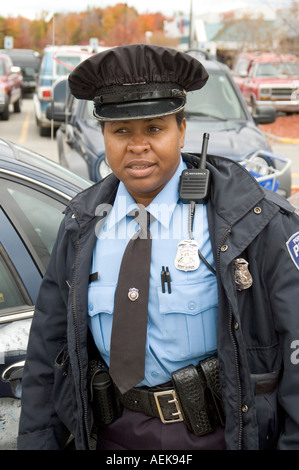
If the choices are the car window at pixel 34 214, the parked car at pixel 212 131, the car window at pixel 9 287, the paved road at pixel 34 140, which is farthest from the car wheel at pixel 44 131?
the car window at pixel 9 287

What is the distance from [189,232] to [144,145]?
0.91ft

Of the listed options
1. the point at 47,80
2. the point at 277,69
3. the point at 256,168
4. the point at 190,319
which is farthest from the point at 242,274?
the point at 277,69

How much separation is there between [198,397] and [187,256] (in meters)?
0.39

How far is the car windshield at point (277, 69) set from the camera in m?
19.6

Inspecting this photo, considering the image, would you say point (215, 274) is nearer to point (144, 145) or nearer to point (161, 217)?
point (161, 217)

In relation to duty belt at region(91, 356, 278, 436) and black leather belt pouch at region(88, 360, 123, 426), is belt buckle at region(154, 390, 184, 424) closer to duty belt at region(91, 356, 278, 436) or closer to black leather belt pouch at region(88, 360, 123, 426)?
duty belt at region(91, 356, 278, 436)

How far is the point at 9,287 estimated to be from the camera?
2.46 metres

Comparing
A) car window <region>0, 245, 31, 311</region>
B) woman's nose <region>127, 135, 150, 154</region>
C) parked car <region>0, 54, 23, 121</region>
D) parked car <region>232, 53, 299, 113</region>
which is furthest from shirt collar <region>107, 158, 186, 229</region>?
parked car <region>232, 53, 299, 113</region>

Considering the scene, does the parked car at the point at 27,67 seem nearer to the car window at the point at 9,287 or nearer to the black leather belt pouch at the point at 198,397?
the car window at the point at 9,287

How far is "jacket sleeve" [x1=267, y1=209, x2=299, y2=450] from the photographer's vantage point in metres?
1.59

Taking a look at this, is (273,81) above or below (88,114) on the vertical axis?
below

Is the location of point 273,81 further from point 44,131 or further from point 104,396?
point 104,396

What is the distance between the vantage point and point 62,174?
297cm

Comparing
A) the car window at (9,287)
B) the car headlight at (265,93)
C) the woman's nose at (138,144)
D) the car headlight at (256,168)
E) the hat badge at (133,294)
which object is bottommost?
the car headlight at (265,93)
